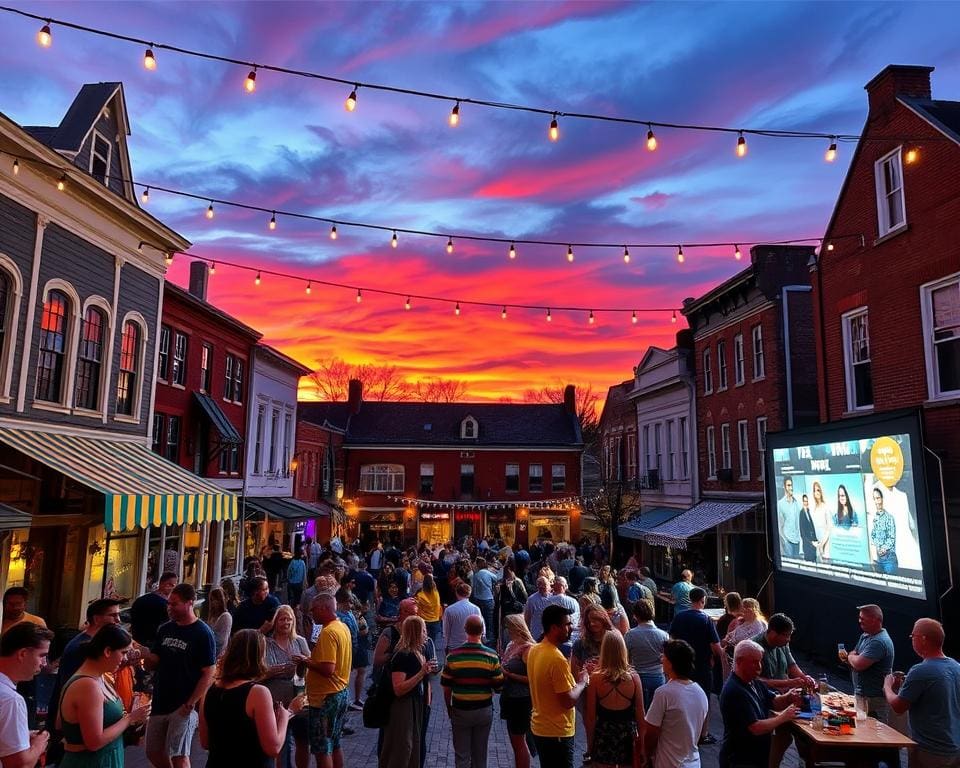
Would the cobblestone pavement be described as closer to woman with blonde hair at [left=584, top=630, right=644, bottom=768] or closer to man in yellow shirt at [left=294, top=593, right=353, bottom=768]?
man in yellow shirt at [left=294, top=593, right=353, bottom=768]

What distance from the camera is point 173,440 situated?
68.7 ft

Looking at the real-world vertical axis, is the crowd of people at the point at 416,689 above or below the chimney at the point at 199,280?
below

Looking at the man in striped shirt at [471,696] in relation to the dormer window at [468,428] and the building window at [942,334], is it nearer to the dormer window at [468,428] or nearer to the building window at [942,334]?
the building window at [942,334]

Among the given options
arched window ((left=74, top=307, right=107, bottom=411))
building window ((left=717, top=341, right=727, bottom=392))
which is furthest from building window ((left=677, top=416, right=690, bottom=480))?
arched window ((left=74, top=307, right=107, bottom=411))

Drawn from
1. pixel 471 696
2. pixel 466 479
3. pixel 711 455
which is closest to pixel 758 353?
pixel 711 455

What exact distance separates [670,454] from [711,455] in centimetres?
419

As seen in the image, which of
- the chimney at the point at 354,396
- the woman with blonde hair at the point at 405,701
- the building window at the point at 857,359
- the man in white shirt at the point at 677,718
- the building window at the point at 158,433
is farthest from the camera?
Answer: the chimney at the point at 354,396

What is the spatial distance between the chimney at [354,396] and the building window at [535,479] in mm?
13277

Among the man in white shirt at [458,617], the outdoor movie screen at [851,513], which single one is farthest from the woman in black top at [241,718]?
the outdoor movie screen at [851,513]

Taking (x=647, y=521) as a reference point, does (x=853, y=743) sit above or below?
below

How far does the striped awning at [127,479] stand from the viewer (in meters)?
11.9

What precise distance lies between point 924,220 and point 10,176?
16.8 metres

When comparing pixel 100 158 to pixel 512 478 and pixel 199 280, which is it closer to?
pixel 199 280

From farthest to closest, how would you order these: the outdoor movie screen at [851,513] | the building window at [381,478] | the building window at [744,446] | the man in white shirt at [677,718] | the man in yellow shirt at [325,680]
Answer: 1. the building window at [381,478]
2. the building window at [744,446]
3. the outdoor movie screen at [851,513]
4. the man in yellow shirt at [325,680]
5. the man in white shirt at [677,718]
